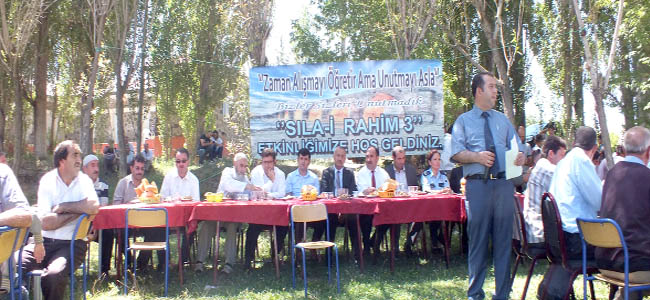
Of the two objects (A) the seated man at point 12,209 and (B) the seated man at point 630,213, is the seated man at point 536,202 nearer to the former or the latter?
(B) the seated man at point 630,213

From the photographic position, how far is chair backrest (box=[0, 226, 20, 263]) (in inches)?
142

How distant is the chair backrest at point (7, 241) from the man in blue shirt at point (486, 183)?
3.09 m

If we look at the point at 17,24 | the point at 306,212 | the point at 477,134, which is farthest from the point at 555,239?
the point at 17,24

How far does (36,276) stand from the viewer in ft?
14.7

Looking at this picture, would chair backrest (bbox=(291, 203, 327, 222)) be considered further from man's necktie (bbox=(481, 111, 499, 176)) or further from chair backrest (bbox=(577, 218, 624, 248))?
chair backrest (bbox=(577, 218, 624, 248))

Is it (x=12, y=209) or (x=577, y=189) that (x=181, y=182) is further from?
(x=577, y=189)

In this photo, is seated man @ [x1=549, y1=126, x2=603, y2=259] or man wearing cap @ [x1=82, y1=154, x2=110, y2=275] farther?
man wearing cap @ [x1=82, y1=154, x2=110, y2=275]

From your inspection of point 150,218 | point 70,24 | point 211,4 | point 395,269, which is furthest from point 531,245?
point 211,4

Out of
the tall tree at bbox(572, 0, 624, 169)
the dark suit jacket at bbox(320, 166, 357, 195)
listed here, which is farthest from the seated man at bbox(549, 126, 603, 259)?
the tall tree at bbox(572, 0, 624, 169)

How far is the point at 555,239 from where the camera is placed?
4371mm

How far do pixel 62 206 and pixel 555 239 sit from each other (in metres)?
4.02

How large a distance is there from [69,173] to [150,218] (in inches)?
37.4

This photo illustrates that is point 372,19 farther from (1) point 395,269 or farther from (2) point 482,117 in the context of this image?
(2) point 482,117

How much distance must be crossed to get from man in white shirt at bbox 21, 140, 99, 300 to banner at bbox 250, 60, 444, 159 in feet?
14.4
